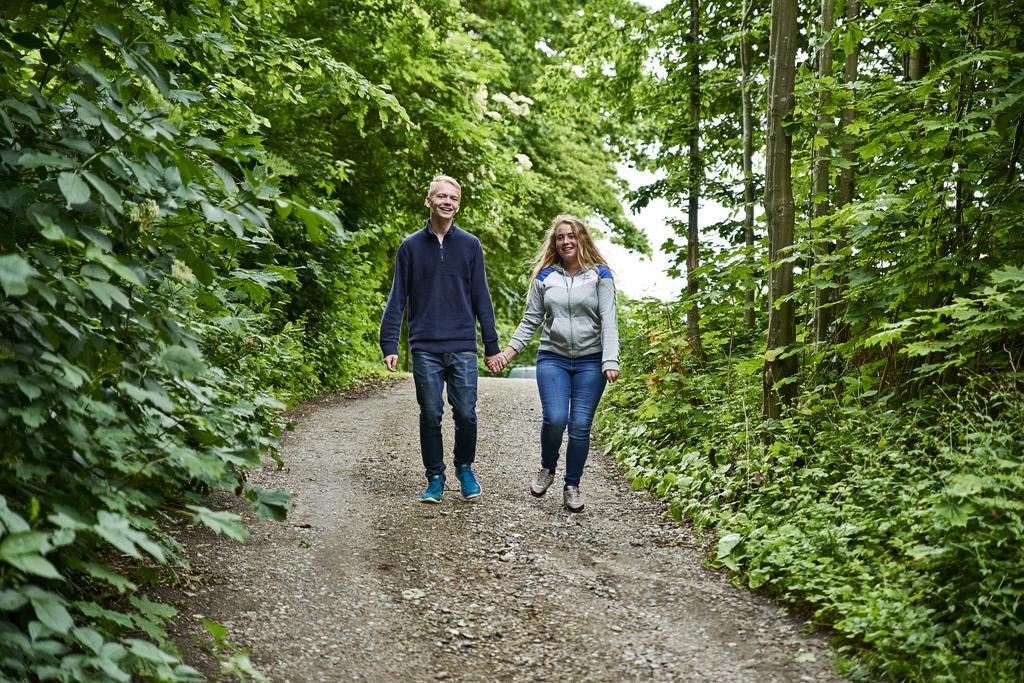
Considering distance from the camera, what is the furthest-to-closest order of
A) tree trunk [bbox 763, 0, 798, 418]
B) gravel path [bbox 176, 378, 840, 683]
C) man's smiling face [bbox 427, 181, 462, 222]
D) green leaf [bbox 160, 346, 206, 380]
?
1. tree trunk [bbox 763, 0, 798, 418]
2. man's smiling face [bbox 427, 181, 462, 222]
3. gravel path [bbox 176, 378, 840, 683]
4. green leaf [bbox 160, 346, 206, 380]

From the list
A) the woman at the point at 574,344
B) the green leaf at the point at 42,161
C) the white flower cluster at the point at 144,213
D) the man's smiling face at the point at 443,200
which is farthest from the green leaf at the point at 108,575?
the man's smiling face at the point at 443,200

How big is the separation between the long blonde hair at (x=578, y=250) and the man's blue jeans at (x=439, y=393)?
36.2 inches

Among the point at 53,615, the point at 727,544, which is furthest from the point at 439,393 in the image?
the point at 53,615

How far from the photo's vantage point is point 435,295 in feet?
20.3

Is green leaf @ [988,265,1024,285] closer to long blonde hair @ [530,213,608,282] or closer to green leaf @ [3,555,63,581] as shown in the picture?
long blonde hair @ [530,213,608,282]

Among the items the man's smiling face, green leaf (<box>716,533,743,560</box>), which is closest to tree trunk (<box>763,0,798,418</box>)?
green leaf (<box>716,533,743,560</box>)

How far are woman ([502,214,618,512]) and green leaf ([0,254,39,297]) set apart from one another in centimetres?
425

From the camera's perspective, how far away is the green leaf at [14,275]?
215 centimetres

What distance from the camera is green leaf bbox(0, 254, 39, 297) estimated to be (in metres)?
2.15

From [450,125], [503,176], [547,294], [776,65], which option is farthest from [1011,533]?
[503,176]

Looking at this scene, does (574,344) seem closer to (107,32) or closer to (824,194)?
(824,194)

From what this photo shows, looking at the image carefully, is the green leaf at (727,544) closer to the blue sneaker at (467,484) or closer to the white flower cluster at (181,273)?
the blue sneaker at (467,484)

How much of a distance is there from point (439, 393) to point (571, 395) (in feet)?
3.31

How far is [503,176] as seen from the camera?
53.1 ft
